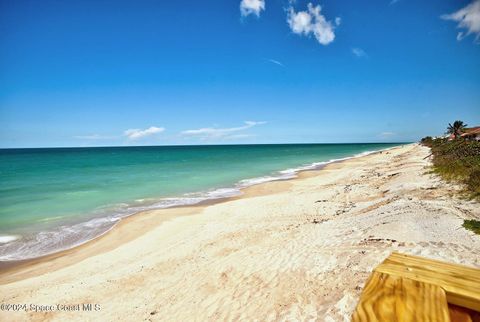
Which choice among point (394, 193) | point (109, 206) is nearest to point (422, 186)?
point (394, 193)

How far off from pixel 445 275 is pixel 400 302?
0.34 m

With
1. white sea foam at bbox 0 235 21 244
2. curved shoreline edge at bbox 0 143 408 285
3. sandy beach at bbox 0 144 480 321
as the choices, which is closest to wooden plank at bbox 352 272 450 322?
sandy beach at bbox 0 144 480 321

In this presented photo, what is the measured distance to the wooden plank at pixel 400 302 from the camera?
1103mm

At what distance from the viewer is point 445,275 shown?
1.33 meters

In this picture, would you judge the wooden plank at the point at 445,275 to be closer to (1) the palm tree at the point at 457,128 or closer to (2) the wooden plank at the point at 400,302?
(2) the wooden plank at the point at 400,302

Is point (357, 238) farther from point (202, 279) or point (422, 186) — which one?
point (422, 186)

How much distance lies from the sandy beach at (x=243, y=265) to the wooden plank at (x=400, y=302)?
4.39 m

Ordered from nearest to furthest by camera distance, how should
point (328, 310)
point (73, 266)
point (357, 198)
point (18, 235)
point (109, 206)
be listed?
point (328, 310) < point (73, 266) < point (18, 235) < point (357, 198) < point (109, 206)

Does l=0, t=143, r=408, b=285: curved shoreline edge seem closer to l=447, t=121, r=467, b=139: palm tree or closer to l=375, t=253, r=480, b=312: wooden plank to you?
l=375, t=253, r=480, b=312: wooden plank

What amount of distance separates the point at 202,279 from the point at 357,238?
465 centimetres

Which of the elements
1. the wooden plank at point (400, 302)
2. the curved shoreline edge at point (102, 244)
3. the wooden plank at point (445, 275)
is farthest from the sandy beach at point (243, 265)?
the wooden plank at point (400, 302)

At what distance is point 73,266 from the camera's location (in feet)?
33.8

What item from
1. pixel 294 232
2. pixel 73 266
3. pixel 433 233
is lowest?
pixel 73 266

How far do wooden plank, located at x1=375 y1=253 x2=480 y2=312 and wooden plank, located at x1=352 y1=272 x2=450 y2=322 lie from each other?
0.04 metres
